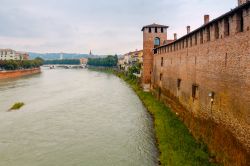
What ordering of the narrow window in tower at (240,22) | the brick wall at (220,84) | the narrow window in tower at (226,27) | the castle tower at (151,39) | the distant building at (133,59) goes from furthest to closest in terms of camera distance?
the distant building at (133,59)
the castle tower at (151,39)
the narrow window in tower at (226,27)
the narrow window in tower at (240,22)
the brick wall at (220,84)

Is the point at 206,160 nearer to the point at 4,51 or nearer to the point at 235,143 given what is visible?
the point at 235,143

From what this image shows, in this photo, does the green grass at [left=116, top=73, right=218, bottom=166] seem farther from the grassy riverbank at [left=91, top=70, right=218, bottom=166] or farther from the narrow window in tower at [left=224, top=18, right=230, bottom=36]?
the narrow window in tower at [left=224, top=18, right=230, bottom=36]

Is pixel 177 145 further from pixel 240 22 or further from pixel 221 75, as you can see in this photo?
pixel 240 22

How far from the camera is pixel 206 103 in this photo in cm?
1415

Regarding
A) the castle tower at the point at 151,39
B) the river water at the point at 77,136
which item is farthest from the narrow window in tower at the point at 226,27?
the castle tower at the point at 151,39

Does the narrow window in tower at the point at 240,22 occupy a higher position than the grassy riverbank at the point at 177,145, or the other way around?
the narrow window in tower at the point at 240,22

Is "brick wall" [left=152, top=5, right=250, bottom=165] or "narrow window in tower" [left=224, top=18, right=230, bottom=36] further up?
"narrow window in tower" [left=224, top=18, right=230, bottom=36]

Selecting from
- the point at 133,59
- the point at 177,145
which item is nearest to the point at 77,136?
the point at 177,145

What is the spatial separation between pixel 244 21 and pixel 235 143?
389cm

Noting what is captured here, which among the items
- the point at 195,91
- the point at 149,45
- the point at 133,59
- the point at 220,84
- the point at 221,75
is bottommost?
the point at 195,91

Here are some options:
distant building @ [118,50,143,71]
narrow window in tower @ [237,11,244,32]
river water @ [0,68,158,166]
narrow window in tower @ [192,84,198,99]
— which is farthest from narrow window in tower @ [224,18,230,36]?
distant building @ [118,50,143,71]

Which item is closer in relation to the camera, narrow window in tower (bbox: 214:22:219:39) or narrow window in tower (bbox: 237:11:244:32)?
narrow window in tower (bbox: 237:11:244:32)

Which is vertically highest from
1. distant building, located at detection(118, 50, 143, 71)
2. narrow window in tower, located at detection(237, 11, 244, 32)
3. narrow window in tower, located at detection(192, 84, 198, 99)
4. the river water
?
distant building, located at detection(118, 50, 143, 71)

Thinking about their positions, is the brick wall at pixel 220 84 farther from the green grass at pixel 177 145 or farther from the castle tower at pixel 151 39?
the castle tower at pixel 151 39
